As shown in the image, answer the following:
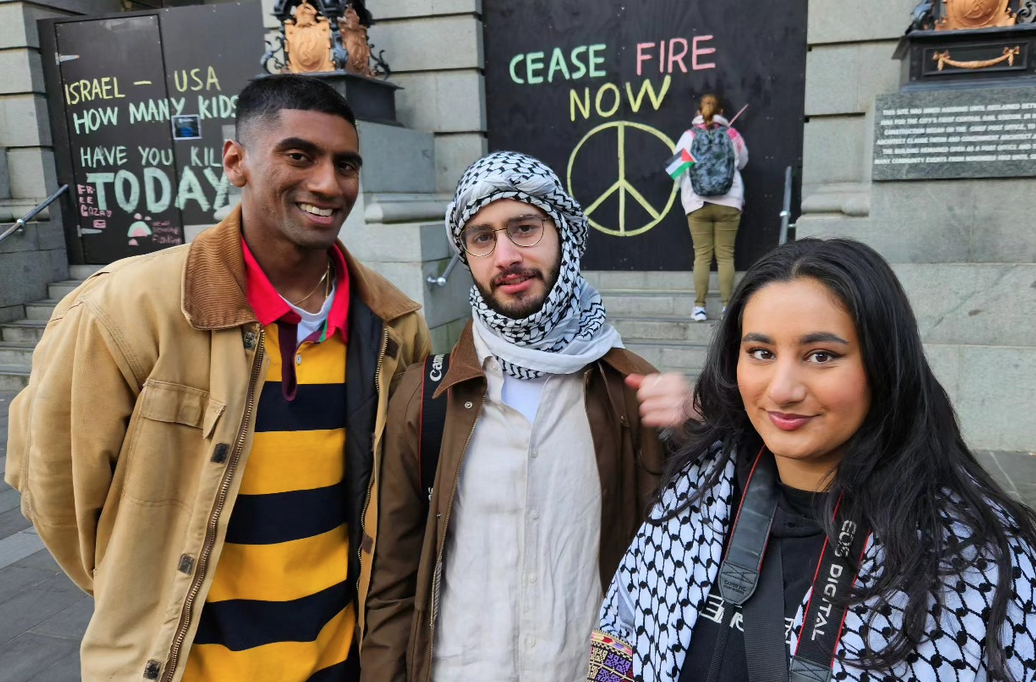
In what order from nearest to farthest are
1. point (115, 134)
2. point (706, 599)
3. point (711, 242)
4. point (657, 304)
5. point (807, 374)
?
point (807, 374) → point (706, 599) → point (711, 242) → point (657, 304) → point (115, 134)

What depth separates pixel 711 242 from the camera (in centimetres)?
722

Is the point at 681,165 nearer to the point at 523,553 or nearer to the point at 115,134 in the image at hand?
the point at 523,553

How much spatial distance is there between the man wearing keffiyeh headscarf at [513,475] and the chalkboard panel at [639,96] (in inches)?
250

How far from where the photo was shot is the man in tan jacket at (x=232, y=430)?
1824mm

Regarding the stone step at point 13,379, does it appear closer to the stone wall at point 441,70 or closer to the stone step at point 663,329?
the stone wall at point 441,70

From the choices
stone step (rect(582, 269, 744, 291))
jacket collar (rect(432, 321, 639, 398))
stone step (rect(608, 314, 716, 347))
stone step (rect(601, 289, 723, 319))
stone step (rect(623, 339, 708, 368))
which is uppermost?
jacket collar (rect(432, 321, 639, 398))

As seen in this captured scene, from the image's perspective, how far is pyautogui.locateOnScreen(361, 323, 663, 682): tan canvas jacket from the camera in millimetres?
1929

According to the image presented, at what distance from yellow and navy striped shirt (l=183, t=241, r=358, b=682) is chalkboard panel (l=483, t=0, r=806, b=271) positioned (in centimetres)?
661

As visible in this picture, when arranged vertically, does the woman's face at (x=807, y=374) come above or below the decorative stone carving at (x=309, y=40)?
below

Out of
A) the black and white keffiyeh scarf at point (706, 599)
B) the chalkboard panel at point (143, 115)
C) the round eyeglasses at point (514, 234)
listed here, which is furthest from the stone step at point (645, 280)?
the black and white keffiyeh scarf at point (706, 599)

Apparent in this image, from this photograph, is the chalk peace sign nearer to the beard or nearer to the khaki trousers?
the khaki trousers

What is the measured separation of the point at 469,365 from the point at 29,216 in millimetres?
9327

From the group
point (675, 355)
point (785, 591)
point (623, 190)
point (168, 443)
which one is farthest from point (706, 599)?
point (623, 190)

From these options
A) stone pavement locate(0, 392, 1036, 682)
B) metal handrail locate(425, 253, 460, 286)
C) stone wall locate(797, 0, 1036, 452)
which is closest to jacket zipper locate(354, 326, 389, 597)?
stone pavement locate(0, 392, 1036, 682)
